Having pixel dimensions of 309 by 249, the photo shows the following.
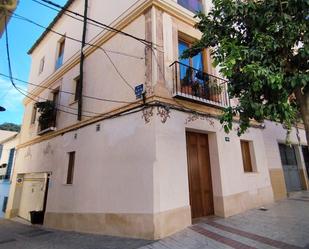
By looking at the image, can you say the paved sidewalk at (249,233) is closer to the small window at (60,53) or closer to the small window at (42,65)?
the small window at (60,53)

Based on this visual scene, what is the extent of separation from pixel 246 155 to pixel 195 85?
138 inches

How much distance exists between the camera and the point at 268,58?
4.02 meters

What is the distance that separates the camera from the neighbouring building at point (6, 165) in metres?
14.1

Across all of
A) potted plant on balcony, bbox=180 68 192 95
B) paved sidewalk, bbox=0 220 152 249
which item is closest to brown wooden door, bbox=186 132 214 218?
potted plant on balcony, bbox=180 68 192 95

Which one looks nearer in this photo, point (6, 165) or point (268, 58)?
point (268, 58)

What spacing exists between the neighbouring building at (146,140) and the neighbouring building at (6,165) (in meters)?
6.19

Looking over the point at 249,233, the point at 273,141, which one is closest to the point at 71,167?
the point at 249,233

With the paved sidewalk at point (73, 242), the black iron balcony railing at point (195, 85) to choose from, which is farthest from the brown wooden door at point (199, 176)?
the paved sidewalk at point (73, 242)

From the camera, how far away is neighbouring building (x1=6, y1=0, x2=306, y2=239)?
5824mm

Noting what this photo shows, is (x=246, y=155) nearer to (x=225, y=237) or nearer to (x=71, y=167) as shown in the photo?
(x=225, y=237)

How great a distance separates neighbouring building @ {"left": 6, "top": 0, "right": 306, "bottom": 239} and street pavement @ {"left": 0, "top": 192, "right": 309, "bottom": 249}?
0.36m

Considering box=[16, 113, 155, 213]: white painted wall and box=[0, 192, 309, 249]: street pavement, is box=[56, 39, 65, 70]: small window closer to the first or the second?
box=[16, 113, 155, 213]: white painted wall

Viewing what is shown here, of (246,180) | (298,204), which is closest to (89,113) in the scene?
(246,180)

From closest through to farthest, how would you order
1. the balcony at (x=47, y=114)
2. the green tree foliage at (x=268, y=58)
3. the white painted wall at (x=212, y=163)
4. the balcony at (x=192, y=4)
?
the green tree foliage at (x=268, y=58) → the white painted wall at (x=212, y=163) → the balcony at (x=192, y=4) → the balcony at (x=47, y=114)
